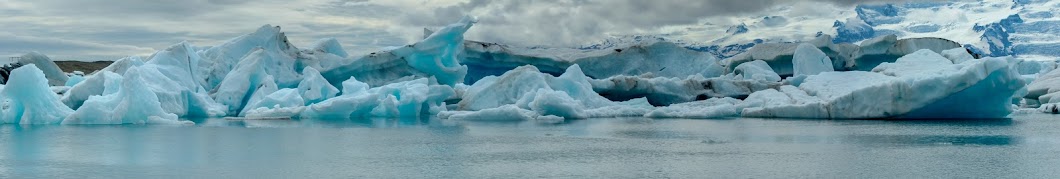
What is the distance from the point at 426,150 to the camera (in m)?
10.3

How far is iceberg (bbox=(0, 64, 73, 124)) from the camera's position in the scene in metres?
14.9

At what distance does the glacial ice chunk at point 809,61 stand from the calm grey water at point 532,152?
12.8 m

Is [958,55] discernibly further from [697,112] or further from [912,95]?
[912,95]

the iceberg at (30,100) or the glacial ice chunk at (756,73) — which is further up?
the glacial ice chunk at (756,73)

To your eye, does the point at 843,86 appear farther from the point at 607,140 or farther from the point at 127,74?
the point at 127,74

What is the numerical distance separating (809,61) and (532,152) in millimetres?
19579

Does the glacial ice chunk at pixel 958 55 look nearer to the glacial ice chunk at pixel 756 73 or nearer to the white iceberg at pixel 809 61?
the white iceberg at pixel 809 61

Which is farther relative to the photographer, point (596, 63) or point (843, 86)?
point (596, 63)

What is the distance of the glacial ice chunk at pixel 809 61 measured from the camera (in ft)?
90.9

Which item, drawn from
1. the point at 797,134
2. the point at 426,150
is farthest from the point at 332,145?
the point at 797,134

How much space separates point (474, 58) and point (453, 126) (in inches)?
483

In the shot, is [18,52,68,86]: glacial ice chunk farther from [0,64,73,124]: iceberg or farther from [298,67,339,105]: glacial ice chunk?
[0,64,73,124]: iceberg

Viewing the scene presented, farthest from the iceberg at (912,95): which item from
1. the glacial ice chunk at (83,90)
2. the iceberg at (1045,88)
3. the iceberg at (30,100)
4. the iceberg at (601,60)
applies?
the glacial ice chunk at (83,90)

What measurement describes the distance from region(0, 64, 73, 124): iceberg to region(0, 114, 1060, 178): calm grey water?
696mm
